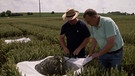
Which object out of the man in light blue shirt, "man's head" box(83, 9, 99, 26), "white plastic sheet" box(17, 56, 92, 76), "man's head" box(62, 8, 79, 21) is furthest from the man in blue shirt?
"man's head" box(83, 9, 99, 26)

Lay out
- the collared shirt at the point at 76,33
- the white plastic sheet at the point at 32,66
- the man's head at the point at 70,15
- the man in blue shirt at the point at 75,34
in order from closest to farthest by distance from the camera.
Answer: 1. the white plastic sheet at the point at 32,66
2. the man's head at the point at 70,15
3. the man in blue shirt at the point at 75,34
4. the collared shirt at the point at 76,33

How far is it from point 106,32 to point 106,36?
0.08m

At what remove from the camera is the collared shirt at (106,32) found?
4500 millimetres

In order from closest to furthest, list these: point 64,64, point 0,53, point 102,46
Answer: point 102,46, point 64,64, point 0,53

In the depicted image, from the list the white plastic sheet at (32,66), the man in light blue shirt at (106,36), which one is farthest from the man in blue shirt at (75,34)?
the man in light blue shirt at (106,36)

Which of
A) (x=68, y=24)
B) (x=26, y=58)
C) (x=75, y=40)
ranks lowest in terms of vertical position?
(x=26, y=58)

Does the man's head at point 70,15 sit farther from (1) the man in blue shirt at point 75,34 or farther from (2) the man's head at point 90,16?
(2) the man's head at point 90,16

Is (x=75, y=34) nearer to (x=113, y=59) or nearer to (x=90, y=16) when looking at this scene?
(x=113, y=59)

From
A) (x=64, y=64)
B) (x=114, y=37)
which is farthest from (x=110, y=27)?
(x=64, y=64)

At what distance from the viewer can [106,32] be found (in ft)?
15.0

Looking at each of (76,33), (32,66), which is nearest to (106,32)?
(76,33)

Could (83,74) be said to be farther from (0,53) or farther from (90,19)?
(0,53)

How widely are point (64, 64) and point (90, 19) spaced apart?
143 centimetres

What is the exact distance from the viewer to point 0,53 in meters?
8.99
